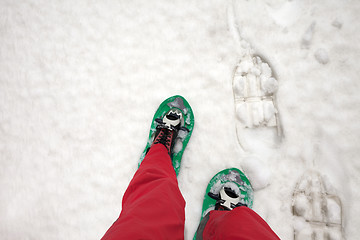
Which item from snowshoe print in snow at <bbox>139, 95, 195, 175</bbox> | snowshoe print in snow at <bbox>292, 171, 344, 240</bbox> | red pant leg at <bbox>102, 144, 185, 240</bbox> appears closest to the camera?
red pant leg at <bbox>102, 144, 185, 240</bbox>

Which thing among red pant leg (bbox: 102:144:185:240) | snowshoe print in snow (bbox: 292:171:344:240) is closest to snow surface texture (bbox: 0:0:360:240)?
snowshoe print in snow (bbox: 292:171:344:240)

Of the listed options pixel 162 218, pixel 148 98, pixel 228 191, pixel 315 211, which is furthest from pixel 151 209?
pixel 315 211

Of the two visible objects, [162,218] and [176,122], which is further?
[176,122]

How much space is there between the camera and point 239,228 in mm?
541

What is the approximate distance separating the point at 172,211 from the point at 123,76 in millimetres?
739

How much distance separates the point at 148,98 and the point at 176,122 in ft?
0.65

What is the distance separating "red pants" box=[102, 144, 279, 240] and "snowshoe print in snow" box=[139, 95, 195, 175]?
232 mm

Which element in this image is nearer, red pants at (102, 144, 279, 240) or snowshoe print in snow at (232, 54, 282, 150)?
red pants at (102, 144, 279, 240)

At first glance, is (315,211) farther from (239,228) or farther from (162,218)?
(162,218)

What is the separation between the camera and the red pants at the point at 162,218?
0.51 meters

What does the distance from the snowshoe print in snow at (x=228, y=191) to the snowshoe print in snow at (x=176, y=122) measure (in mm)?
185

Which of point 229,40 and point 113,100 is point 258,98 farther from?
point 113,100

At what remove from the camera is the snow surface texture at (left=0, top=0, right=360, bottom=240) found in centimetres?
89

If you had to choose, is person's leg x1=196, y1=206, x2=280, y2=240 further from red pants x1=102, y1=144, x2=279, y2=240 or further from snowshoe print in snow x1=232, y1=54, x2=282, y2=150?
snowshoe print in snow x1=232, y1=54, x2=282, y2=150
